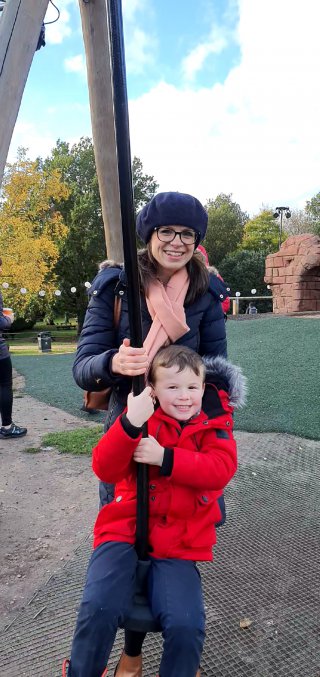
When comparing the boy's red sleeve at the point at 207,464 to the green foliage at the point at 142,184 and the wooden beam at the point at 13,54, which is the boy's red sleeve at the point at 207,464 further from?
the green foliage at the point at 142,184

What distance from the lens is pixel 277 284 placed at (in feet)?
55.6

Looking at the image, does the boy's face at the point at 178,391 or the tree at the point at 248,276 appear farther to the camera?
the tree at the point at 248,276

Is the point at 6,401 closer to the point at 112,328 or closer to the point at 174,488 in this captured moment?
the point at 112,328

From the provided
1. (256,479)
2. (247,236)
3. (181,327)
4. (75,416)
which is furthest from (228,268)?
(181,327)

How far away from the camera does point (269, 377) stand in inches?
257

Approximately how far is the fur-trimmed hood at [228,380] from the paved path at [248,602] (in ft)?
3.04

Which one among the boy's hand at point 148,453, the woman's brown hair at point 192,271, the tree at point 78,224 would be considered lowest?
the boy's hand at point 148,453

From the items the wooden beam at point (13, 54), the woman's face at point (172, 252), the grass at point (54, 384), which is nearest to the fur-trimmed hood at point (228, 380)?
the woman's face at point (172, 252)

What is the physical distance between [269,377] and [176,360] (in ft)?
17.1

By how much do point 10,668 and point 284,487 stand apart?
1993 millimetres

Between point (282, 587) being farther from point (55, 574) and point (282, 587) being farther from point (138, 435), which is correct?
point (138, 435)

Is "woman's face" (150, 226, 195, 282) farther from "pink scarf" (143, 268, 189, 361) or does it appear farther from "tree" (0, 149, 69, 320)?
"tree" (0, 149, 69, 320)

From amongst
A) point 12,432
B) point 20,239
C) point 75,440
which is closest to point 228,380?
point 75,440

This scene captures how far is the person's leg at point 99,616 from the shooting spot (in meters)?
1.30
